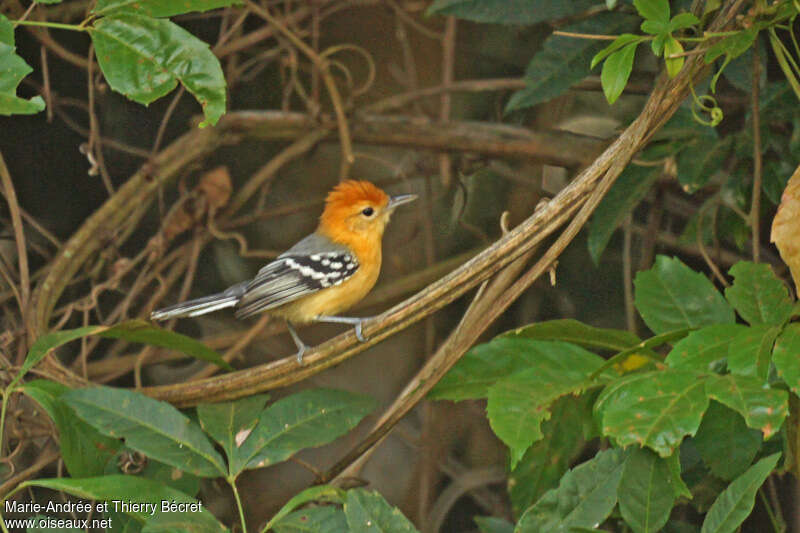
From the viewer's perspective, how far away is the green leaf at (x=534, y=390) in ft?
5.55

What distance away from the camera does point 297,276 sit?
2.74m

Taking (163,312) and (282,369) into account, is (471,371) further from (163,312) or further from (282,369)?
(163,312)

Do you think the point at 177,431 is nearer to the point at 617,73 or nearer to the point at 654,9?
the point at 617,73

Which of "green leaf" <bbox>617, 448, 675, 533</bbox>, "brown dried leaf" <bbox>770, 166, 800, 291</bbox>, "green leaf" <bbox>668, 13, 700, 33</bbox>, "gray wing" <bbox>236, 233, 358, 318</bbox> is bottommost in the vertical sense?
"gray wing" <bbox>236, 233, 358, 318</bbox>

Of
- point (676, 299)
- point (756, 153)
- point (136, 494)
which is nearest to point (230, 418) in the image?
point (136, 494)

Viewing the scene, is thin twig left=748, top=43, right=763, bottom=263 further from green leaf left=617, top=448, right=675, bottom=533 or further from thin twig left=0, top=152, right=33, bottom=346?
thin twig left=0, top=152, right=33, bottom=346

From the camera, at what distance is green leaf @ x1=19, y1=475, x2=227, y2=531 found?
180cm

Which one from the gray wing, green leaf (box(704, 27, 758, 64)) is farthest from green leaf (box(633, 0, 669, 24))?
the gray wing

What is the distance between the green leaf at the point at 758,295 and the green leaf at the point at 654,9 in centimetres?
53

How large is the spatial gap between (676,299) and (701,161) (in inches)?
26.3

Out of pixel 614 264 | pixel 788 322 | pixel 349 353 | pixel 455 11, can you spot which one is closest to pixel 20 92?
pixel 455 11

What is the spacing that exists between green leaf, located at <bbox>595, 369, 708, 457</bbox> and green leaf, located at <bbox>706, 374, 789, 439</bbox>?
37 mm

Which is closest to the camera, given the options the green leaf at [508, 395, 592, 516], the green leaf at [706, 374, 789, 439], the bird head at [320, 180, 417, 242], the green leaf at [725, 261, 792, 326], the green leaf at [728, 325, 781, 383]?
the green leaf at [706, 374, 789, 439]

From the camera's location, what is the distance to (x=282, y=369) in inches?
80.4
